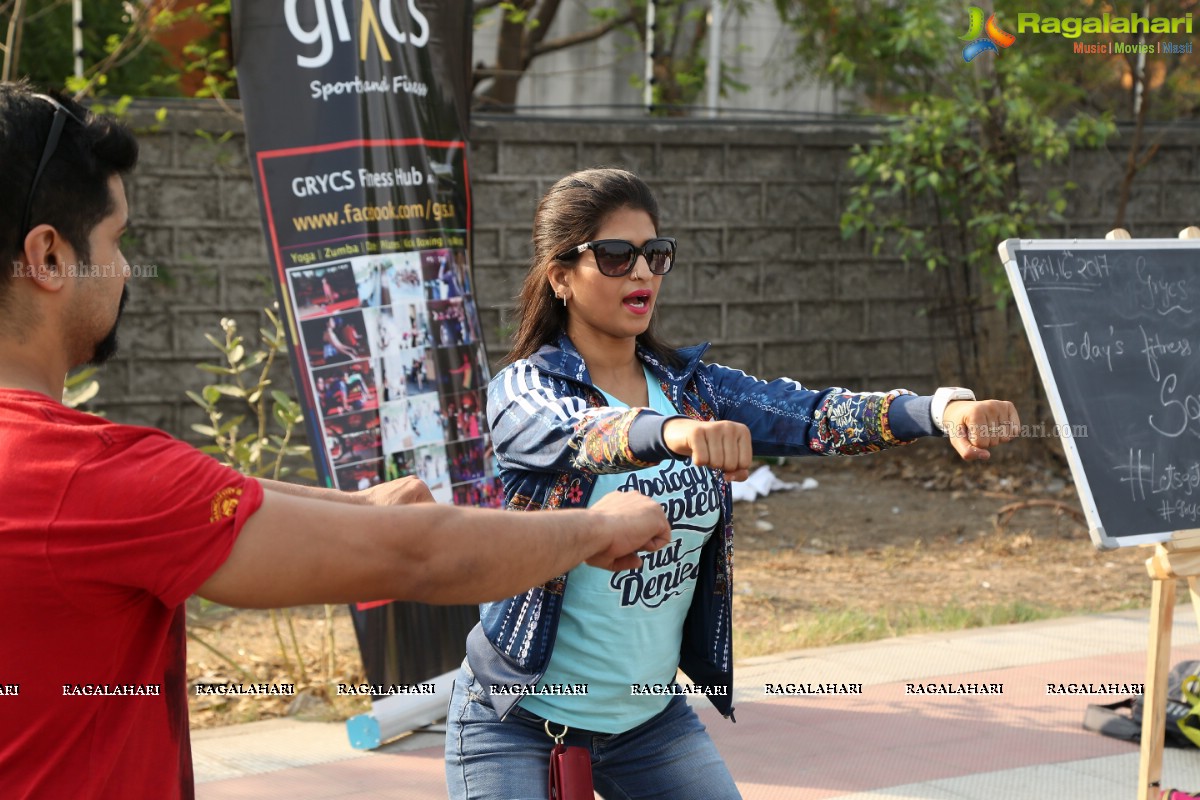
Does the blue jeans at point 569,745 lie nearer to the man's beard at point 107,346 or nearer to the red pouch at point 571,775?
the red pouch at point 571,775

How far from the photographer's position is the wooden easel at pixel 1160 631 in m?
4.00

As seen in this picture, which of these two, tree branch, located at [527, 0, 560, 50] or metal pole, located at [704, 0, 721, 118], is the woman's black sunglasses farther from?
tree branch, located at [527, 0, 560, 50]

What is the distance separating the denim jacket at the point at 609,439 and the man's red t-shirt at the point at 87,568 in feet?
3.23

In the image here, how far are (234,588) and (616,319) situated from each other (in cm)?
152

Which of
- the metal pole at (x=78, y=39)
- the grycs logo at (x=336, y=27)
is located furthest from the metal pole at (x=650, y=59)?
the grycs logo at (x=336, y=27)

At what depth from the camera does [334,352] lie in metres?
4.89

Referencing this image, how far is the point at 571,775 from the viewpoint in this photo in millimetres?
2594

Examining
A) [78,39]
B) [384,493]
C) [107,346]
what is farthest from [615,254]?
[78,39]

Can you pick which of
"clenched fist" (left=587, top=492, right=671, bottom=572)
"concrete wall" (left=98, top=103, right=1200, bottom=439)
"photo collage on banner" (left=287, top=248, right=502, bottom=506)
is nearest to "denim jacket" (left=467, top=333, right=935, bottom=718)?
"clenched fist" (left=587, top=492, right=671, bottom=572)

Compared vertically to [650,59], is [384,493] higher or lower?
lower

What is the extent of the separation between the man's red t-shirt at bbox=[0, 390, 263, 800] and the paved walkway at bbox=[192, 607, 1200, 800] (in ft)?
9.51

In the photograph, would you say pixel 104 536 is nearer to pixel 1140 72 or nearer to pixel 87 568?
pixel 87 568

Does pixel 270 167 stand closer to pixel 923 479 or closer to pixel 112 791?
pixel 112 791

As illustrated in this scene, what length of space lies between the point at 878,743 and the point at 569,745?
2.58 m
